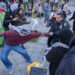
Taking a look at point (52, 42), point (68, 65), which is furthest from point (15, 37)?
point (68, 65)

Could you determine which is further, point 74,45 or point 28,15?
point 28,15

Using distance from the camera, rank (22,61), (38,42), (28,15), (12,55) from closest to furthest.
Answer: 1. (22,61)
2. (12,55)
3. (38,42)
4. (28,15)

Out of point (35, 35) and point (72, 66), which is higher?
point (72, 66)

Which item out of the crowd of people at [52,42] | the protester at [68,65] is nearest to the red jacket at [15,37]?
the crowd of people at [52,42]

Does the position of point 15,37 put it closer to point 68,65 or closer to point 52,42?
point 52,42

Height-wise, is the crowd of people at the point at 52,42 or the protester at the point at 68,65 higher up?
the protester at the point at 68,65

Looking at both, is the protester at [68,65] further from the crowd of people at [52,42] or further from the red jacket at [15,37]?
the red jacket at [15,37]

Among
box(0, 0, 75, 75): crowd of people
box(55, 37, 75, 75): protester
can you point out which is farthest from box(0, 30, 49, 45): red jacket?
box(55, 37, 75, 75): protester

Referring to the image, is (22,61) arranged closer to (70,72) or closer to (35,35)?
(35,35)

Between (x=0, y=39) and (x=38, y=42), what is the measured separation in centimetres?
167

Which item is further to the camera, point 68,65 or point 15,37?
point 15,37

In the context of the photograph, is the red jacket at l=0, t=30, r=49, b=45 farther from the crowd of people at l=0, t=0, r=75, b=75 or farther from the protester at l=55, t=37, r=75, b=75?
the protester at l=55, t=37, r=75, b=75

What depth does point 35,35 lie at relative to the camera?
15.1 ft

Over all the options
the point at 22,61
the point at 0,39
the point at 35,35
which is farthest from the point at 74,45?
the point at 0,39
